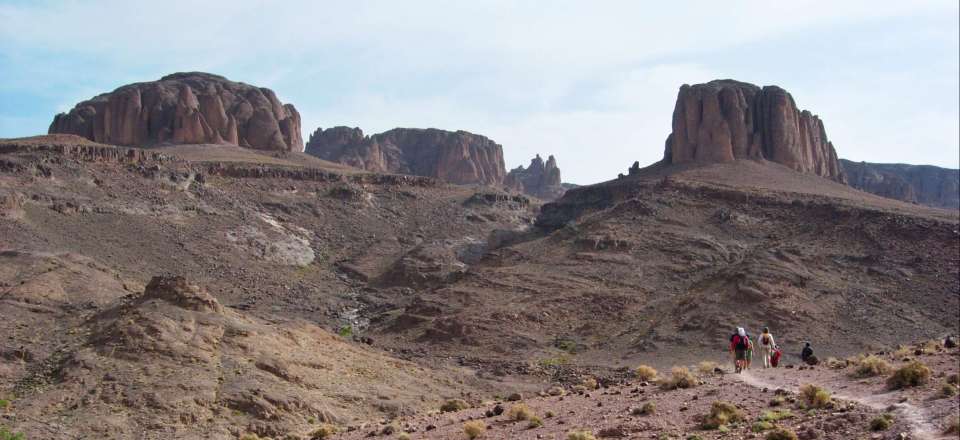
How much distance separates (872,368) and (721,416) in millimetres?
5551

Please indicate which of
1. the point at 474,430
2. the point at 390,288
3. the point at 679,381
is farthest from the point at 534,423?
the point at 390,288

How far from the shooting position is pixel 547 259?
75875 mm

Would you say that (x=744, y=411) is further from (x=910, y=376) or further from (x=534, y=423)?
(x=534, y=423)

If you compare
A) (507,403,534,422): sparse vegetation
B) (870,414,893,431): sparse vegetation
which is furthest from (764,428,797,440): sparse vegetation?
(507,403,534,422): sparse vegetation

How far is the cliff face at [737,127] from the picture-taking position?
106125mm

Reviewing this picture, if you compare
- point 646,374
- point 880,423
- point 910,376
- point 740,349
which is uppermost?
point 910,376

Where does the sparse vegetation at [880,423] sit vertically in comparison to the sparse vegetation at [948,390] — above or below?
below

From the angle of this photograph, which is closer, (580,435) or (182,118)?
(580,435)

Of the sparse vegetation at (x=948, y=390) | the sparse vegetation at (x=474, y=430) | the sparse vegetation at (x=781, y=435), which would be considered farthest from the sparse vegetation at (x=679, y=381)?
the sparse vegetation at (x=781, y=435)

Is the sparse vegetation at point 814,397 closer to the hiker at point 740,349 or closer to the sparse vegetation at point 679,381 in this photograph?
the sparse vegetation at point 679,381

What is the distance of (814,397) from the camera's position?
18.1 metres

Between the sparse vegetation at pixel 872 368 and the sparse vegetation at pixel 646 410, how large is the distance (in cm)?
503

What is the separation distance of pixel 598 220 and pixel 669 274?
46.8 feet

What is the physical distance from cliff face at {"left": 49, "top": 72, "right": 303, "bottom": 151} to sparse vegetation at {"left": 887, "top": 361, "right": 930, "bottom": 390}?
123378mm
